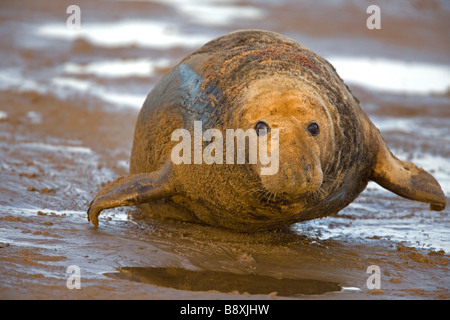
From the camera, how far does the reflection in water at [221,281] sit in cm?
A: 469

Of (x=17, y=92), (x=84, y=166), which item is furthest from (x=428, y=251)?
(x=17, y=92)

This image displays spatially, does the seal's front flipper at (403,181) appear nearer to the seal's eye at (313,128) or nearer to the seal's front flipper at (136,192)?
the seal's eye at (313,128)

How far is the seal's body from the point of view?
16.2 feet

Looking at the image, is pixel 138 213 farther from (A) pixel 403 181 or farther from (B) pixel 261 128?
(A) pixel 403 181

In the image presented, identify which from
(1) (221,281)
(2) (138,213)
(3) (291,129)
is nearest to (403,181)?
(3) (291,129)

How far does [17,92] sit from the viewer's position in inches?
435

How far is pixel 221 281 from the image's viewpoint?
4832 millimetres

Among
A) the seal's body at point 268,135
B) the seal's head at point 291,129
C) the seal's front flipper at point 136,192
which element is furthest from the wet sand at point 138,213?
the seal's head at point 291,129

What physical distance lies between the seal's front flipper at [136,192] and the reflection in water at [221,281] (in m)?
0.92

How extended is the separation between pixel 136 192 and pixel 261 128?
1353mm

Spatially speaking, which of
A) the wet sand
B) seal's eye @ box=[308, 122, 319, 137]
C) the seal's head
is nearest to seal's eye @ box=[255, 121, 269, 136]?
the seal's head

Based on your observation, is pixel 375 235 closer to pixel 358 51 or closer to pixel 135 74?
pixel 135 74

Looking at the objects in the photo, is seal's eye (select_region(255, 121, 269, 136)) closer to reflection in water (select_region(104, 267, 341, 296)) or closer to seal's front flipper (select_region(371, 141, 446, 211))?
reflection in water (select_region(104, 267, 341, 296))

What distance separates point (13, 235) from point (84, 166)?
2465 mm
